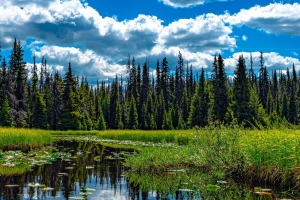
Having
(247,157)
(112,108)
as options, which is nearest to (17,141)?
(247,157)

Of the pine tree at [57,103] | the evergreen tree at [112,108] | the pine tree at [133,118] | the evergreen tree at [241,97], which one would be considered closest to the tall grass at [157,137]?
the evergreen tree at [241,97]

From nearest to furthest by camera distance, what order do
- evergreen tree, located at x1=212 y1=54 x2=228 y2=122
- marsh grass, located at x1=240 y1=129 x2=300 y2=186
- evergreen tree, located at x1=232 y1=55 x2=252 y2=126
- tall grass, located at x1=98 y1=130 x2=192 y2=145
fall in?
marsh grass, located at x1=240 y1=129 x2=300 y2=186 < tall grass, located at x1=98 y1=130 x2=192 y2=145 < evergreen tree, located at x1=232 y1=55 x2=252 y2=126 < evergreen tree, located at x1=212 y1=54 x2=228 y2=122

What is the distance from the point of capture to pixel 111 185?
1095 centimetres

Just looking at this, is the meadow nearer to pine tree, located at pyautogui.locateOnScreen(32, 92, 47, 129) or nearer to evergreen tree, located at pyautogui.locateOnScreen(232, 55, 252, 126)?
evergreen tree, located at pyautogui.locateOnScreen(232, 55, 252, 126)

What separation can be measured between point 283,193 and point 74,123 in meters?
48.8

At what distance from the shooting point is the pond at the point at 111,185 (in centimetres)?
924

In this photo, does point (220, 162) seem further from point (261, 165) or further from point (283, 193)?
point (283, 193)

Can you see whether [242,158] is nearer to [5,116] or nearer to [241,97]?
[241,97]

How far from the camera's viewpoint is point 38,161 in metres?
15.0

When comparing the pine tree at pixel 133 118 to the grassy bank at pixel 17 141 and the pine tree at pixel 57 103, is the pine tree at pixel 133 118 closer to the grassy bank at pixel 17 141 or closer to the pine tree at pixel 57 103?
the pine tree at pixel 57 103

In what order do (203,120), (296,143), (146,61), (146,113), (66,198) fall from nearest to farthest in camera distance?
(66,198)
(296,143)
(203,120)
(146,113)
(146,61)

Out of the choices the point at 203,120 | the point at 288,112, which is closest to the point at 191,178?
the point at 203,120

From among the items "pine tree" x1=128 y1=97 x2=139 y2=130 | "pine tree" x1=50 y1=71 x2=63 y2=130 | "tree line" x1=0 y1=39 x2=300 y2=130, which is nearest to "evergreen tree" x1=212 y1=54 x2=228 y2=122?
"tree line" x1=0 y1=39 x2=300 y2=130

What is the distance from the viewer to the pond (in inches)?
364
